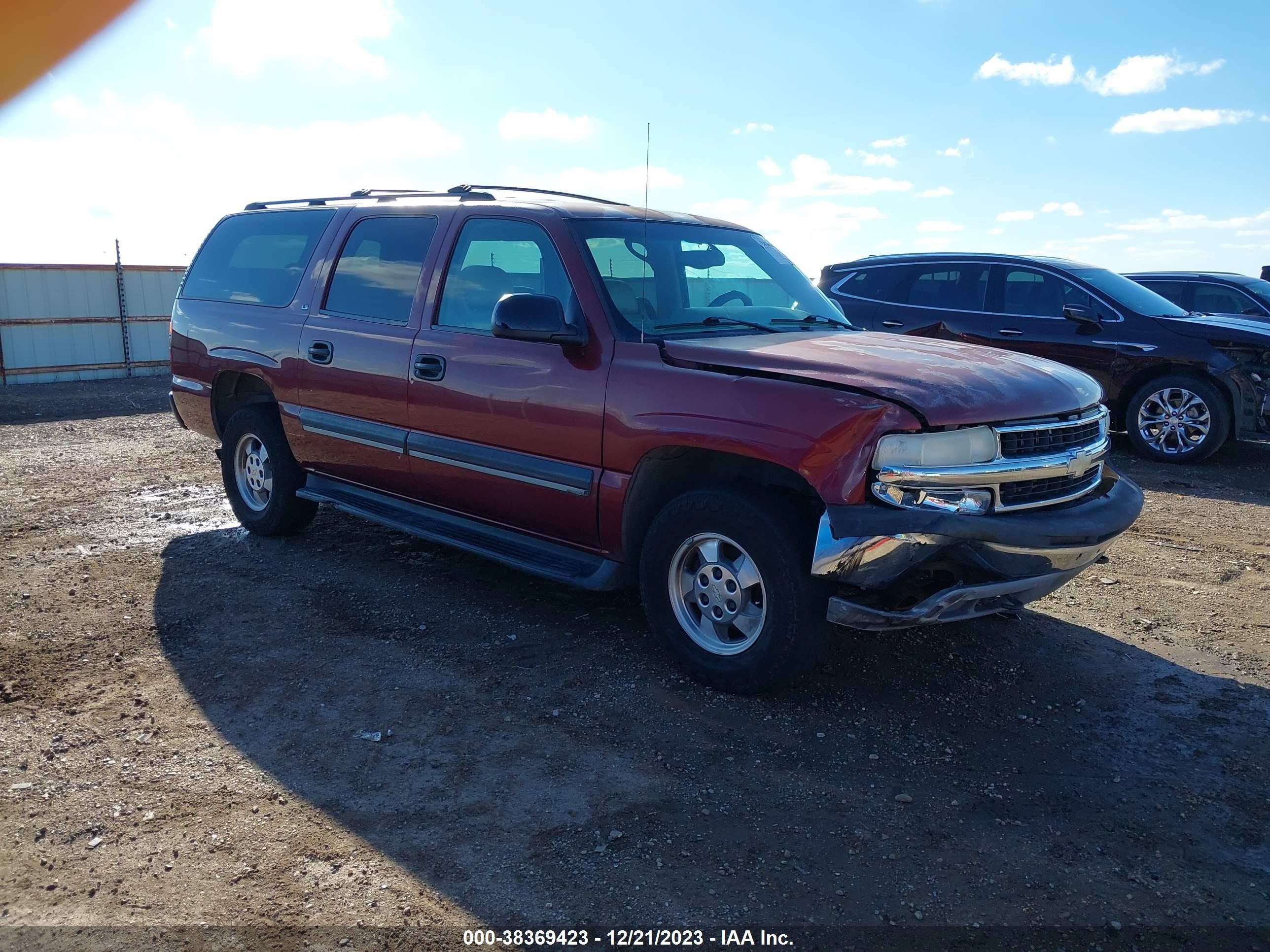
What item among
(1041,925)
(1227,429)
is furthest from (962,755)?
(1227,429)

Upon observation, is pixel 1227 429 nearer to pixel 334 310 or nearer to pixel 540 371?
pixel 540 371

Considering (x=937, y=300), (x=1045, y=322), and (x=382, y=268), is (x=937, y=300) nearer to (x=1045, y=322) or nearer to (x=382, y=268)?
(x=1045, y=322)

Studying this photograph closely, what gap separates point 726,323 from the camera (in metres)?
4.50

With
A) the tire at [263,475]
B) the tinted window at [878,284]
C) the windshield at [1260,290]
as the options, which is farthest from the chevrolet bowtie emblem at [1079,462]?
the windshield at [1260,290]

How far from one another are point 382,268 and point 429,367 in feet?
2.59

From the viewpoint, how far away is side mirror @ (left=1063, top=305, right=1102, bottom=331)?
350 inches

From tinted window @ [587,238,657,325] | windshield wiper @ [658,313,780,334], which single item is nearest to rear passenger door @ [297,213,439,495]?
tinted window @ [587,238,657,325]

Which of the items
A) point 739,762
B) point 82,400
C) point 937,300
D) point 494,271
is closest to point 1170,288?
point 937,300

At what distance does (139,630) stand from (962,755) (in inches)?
149

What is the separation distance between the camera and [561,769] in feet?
11.4

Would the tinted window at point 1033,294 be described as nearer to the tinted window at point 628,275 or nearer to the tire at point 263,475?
the tinted window at point 628,275

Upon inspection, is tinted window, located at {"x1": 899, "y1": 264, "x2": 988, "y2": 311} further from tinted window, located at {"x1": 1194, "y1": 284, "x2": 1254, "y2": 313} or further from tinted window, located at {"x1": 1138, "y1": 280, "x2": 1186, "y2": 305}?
tinted window, located at {"x1": 1194, "y1": 284, "x2": 1254, "y2": 313}

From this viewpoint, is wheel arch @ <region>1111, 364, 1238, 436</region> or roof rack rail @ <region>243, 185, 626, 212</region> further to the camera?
wheel arch @ <region>1111, 364, 1238, 436</region>

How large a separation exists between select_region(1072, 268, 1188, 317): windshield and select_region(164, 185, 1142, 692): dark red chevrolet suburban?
5380 mm
